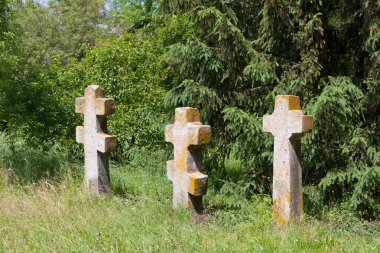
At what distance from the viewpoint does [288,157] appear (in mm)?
5371

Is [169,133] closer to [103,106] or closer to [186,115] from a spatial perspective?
[186,115]

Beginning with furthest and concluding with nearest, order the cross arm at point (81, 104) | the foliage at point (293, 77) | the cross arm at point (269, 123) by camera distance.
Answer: the cross arm at point (81, 104), the foliage at point (293, 77), the cross arm at point (269, 123)

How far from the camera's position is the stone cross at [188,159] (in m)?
5.80

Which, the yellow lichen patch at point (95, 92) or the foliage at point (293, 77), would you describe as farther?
the yellow lichen patch at point (95, 92)

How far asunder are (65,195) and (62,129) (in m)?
3.62

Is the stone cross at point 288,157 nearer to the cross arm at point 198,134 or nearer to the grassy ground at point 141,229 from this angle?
the grassy ground at point 141,229

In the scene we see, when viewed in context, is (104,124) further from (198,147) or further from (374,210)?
(374,210)

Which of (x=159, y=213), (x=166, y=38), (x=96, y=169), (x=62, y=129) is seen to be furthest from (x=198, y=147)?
(x=166, y=38)

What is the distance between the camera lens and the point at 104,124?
23.6 feet

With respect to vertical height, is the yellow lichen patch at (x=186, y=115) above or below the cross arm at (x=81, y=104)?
below

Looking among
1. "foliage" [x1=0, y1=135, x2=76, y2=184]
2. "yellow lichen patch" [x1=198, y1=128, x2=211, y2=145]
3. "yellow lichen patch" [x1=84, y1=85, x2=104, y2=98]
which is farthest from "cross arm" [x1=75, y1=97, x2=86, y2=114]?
"yellow lichen patch" [x1=198, y1=128, x2=211, y2=145]

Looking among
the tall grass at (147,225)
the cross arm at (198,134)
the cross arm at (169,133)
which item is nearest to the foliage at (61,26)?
the tall grass at (147,225)

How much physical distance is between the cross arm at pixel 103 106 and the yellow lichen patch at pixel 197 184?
70.0 inches

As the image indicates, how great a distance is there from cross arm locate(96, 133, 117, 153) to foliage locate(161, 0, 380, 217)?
132 centimetres
